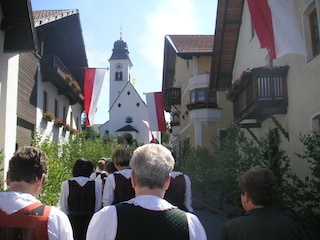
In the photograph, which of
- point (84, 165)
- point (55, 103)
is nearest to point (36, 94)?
point (55, 103)

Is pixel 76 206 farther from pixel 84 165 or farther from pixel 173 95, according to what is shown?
pixel 173 95

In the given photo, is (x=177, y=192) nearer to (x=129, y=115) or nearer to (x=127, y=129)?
(x=127, y=129)

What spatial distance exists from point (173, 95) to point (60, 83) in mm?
15204

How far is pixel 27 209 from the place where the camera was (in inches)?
94.0

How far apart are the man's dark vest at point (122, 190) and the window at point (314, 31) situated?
23.4ft

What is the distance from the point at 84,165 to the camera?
5.37m

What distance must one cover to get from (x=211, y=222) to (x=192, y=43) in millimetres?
18113

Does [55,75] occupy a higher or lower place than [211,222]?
higher

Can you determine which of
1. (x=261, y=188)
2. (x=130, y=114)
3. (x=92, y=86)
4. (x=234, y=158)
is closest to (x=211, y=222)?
(x=234, y=158)

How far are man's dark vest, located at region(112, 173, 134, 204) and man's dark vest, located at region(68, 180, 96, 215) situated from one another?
472 mm

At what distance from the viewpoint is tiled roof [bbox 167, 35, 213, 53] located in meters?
25.9

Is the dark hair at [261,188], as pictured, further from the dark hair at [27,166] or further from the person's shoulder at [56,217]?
the dark hair at [27,166]

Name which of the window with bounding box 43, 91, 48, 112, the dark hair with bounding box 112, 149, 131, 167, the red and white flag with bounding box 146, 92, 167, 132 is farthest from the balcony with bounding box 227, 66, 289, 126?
the red and white flag with bounding box 146, 92, 167, 132

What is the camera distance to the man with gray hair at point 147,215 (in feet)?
7.20
